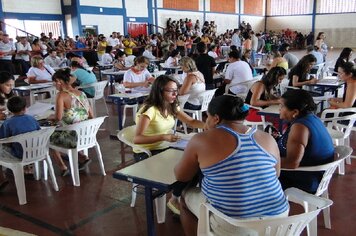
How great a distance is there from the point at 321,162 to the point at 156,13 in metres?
18.3

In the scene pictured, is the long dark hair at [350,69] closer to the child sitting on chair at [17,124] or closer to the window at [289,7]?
the child sitting on chair at [17,124]

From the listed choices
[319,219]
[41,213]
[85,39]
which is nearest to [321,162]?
[319,219]

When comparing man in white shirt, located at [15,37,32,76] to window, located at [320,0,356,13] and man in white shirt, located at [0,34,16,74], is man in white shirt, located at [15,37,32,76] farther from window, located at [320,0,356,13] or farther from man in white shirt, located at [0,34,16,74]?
window, located at [320,0,356,13]

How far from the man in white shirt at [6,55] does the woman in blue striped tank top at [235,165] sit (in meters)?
9.54

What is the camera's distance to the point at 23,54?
11.0 metres

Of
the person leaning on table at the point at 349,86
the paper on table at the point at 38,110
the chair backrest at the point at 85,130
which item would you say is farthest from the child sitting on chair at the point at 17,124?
the person leaning on table at the point at 349,86

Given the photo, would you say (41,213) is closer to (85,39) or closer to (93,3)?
(85,39)

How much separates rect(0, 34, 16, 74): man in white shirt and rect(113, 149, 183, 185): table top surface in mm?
9002

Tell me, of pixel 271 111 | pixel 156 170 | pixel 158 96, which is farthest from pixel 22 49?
pixel 156 170

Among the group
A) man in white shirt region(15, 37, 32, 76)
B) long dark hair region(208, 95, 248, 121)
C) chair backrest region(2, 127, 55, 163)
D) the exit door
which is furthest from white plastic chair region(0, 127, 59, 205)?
the exit door

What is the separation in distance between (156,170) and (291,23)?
27.5 metres

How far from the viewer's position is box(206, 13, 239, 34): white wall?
76.4ft

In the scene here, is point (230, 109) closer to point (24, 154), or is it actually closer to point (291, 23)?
point (24, 154)

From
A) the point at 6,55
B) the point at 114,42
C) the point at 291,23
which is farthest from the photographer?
the point at 291,23
